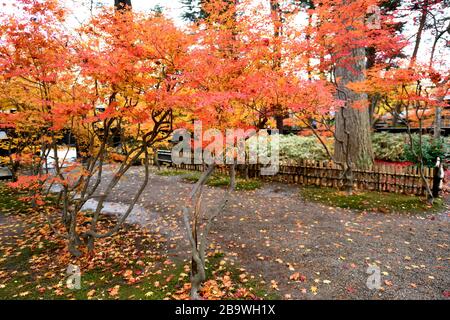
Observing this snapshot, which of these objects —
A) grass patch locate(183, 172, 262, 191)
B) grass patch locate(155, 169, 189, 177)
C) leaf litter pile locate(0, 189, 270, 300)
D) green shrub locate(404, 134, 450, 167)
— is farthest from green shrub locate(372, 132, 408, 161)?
leaf litter pile locate(0, 189, 270, 300)

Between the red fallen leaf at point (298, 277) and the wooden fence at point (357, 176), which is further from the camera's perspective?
the wooden fence at point (357, 176)

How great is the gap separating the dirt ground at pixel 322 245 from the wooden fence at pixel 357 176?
1.48 metres

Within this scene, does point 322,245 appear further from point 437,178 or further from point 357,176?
point 437,178

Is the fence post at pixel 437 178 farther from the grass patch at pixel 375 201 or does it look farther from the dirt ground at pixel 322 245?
the dirt ground at pixel 322 245

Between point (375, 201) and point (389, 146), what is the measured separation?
278 inches

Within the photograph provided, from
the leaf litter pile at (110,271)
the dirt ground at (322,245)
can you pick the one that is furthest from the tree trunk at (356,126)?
the leaf litter pile at (110,271)

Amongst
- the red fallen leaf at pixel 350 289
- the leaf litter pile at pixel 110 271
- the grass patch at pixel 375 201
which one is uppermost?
the grass patch at pixel 375 201

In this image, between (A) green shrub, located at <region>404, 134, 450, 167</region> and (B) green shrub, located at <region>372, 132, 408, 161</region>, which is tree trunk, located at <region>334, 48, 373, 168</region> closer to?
(A) green shrub, located at <region>404, 134, 450, 167</region>

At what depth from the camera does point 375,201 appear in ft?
27.1

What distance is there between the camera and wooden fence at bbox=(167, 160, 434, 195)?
28.5 feet

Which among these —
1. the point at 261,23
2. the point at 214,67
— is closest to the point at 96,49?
the point at 214,67

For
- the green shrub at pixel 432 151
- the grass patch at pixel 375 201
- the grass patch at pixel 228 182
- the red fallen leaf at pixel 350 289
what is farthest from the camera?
the green shrub at pixel 432 151

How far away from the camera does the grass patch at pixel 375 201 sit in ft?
25.0
